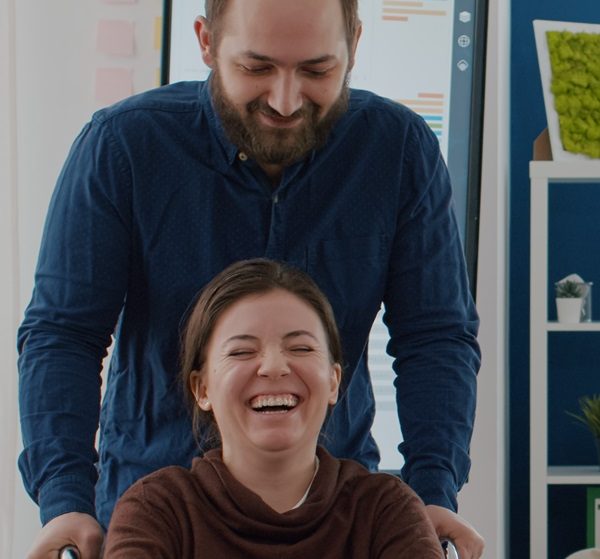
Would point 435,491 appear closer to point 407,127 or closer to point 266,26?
point 407,127

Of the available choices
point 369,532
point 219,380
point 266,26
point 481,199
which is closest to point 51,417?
point 219,380

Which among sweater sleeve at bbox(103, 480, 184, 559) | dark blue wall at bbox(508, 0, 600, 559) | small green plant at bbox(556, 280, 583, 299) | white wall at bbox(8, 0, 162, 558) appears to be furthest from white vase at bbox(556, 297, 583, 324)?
sweater sleeve at bbox(103, 480, 184, 559)

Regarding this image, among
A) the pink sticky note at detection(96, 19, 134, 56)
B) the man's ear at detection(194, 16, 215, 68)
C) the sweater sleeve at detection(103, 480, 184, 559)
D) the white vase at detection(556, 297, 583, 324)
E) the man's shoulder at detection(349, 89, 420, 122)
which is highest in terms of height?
the pink sticky note at detection(96, 19, 134, 56)

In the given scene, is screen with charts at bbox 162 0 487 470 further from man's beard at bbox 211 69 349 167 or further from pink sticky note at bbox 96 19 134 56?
man's beard at bbox 211 69 349 167

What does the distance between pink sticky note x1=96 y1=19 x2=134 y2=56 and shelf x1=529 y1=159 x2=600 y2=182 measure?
42.4 inches

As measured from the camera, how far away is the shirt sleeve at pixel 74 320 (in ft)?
5.05

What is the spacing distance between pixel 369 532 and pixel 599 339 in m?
2.09

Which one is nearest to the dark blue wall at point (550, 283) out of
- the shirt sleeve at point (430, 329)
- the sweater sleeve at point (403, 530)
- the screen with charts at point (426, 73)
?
the screen with charts at point (426, 73)

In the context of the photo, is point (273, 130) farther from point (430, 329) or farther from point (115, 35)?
point (115, 35)

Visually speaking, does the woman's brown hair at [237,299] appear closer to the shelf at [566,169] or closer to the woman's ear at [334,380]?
the woman's ear at [334,380]

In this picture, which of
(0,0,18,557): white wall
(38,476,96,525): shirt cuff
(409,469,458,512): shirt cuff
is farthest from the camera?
(0,0,18,557): white wall

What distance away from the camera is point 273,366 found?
4.67ft

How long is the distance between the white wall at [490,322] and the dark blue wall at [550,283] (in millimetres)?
416

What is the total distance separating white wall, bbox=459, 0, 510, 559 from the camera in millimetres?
2857
